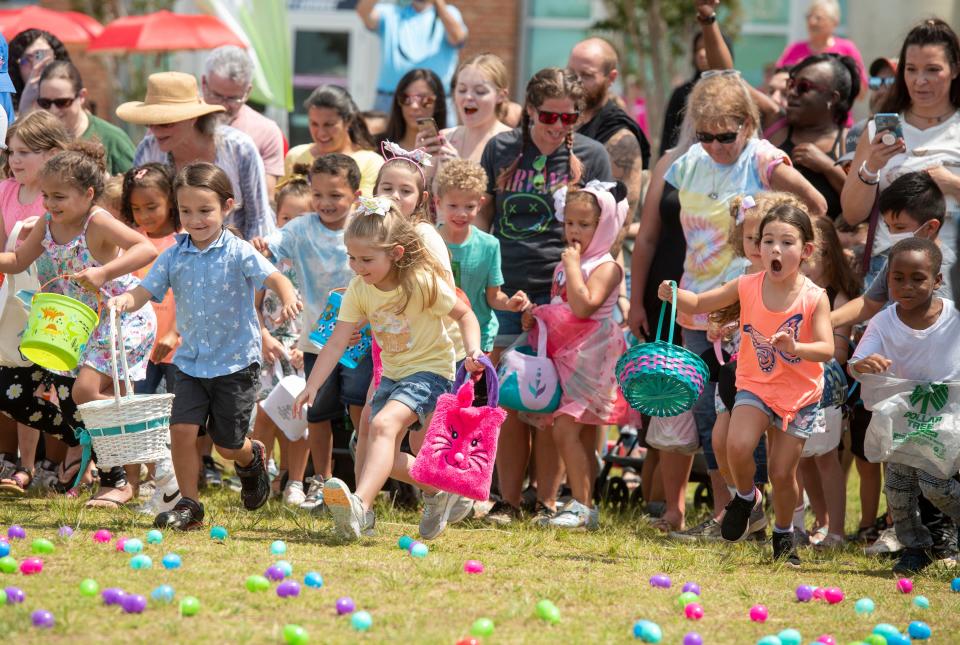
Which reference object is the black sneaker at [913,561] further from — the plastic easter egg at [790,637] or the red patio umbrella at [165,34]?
the red patio umbrella at [165,34]

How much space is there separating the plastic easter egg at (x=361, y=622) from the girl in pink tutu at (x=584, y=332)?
2.70 m

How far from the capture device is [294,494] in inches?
292

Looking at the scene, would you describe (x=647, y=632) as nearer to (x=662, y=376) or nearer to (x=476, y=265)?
(x=662, y=376)

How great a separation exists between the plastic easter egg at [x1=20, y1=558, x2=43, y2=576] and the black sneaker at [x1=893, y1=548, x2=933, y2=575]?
381cm

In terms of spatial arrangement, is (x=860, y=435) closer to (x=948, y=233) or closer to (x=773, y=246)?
(x=948, y=233)

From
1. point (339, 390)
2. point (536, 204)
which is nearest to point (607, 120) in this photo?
point (536, 204)

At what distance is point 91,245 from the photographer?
269 inches

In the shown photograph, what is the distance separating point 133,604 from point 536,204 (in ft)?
11.9

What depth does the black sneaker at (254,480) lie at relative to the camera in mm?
6508

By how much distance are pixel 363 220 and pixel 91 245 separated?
5.45 feet

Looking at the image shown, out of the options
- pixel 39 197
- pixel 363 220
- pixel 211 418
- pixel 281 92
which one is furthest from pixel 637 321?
pixel 281 92

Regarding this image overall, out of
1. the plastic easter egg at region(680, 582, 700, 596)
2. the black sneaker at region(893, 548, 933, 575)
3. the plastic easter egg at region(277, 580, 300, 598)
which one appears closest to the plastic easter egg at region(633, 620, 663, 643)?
the plastic easter egg at region(680, 582, 700, 596)

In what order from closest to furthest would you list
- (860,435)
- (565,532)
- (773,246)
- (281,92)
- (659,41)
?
1. (773,246)
2. (565,532)
3. (860,435)
4. (281,92)
5. (659,41)

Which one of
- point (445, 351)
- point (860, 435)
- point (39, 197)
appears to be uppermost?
point (39, 197)
